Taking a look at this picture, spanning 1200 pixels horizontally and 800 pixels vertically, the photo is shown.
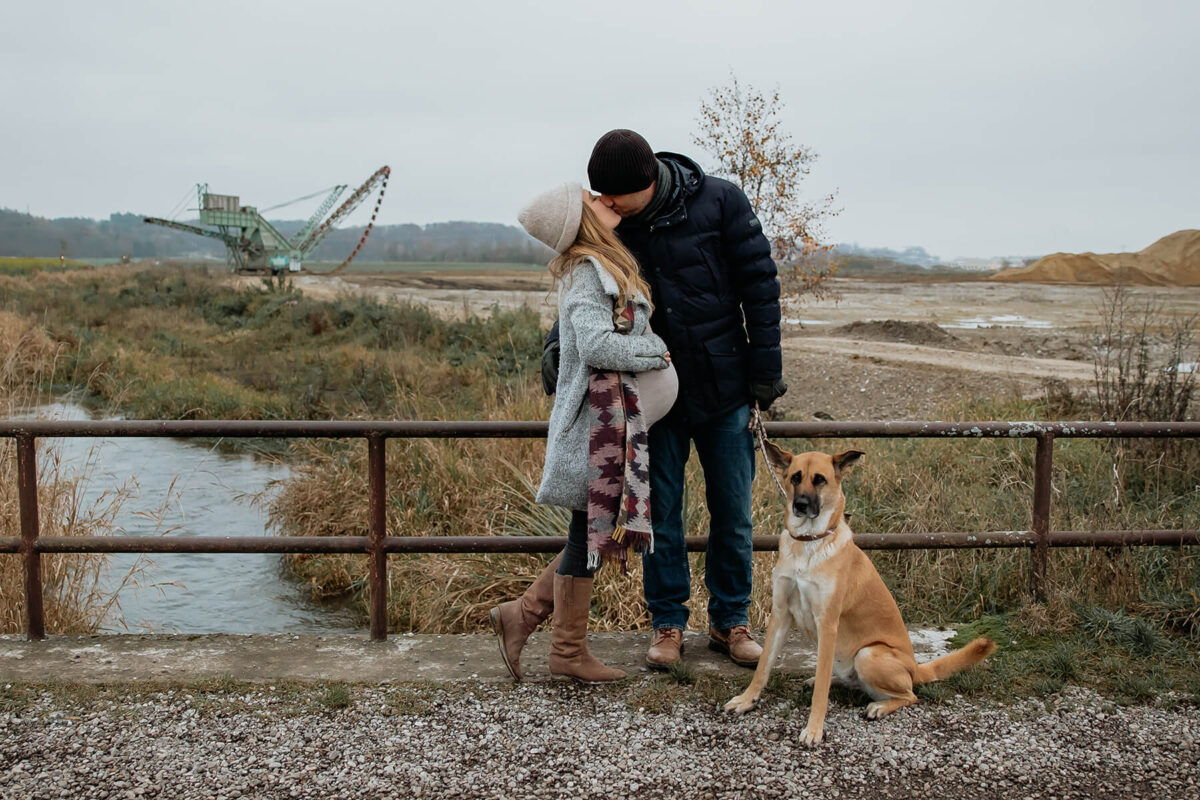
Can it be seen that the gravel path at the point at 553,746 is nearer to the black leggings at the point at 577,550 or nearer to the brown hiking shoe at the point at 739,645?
the brown hiking shoe at the point at 739,645

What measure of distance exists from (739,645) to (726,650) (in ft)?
0.51

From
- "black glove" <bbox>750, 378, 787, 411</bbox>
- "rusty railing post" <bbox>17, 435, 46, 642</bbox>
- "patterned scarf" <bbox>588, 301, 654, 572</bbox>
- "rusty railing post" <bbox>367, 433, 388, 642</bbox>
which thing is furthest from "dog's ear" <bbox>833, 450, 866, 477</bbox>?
"rusty railing post" <bbox>17, 435, 46, 642</bbox>

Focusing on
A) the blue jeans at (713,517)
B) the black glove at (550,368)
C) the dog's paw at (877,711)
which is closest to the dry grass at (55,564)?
the black glove at (550,368)

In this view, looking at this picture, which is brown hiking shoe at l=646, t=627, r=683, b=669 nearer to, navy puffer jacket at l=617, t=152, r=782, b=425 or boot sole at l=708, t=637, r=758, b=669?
boot sole at l=708, t=637, r=758, b=669

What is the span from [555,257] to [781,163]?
378 inches

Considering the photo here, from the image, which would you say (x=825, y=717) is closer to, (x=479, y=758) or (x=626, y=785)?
(x=626, y=785)

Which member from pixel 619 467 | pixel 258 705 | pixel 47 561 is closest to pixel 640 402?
pixel 619 467

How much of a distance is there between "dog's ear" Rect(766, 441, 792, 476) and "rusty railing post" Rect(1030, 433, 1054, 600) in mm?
1307

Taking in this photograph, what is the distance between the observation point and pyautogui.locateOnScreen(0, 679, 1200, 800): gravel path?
10.00ft

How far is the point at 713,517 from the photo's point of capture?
12.9ft

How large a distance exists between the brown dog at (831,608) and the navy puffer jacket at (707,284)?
338mm

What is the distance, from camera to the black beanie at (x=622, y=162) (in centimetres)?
334

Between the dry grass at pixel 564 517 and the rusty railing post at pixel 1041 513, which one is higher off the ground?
the rusty railing post at pixel 1041 513

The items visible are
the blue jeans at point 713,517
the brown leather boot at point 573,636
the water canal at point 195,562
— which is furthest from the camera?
the water canal at point 195,562
